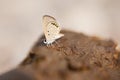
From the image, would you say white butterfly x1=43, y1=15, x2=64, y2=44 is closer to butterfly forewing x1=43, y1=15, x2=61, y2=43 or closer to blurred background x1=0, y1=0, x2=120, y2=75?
butterfly forewing x1=43, y1=15, x2=61, y2=43

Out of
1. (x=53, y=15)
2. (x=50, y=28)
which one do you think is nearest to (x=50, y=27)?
(x=50, y=28)

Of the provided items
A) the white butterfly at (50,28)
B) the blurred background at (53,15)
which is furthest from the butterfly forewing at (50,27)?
the blurred background at (53,15)

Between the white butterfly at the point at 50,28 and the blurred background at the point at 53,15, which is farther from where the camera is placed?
the blurred background at the point at 53,15

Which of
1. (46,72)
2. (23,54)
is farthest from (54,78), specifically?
(23,54)

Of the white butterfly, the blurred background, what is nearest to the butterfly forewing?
the white butterfly

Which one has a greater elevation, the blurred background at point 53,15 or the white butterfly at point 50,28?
the blurred background at point 53,15

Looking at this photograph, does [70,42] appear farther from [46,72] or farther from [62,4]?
[62,4]

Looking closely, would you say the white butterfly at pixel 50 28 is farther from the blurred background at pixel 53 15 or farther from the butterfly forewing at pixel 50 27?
the blurred background at pixel 53 15
